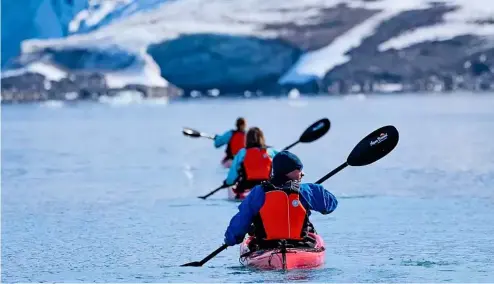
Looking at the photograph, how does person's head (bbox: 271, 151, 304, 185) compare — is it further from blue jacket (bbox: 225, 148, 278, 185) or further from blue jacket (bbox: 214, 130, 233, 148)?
blue jacket (bbox: 214, 130, 233, 148)

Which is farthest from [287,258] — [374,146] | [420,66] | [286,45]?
[286,45]

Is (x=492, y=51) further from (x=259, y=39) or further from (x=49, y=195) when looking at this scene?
(x=49, y=195)

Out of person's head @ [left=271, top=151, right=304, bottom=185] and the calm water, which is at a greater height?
person's head @ [left=271, top=151, right=304, bottom=185]

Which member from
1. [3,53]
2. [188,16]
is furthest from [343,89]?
[3,53]

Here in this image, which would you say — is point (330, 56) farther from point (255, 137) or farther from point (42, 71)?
point (255, 137)

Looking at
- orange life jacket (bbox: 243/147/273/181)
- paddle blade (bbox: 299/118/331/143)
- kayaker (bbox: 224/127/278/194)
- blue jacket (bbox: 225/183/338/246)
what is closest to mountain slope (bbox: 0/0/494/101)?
paddle blade (bbox: 299/118/331/143)

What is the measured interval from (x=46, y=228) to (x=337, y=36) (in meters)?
156

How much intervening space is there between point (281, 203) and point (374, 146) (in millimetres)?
1876

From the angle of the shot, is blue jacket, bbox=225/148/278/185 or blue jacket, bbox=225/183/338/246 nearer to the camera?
blue jacket, bbox=225/183/338/246

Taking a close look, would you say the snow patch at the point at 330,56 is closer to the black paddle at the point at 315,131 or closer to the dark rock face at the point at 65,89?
the dark rock face at the point at 65,89

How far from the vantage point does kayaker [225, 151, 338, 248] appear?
34.0 ft

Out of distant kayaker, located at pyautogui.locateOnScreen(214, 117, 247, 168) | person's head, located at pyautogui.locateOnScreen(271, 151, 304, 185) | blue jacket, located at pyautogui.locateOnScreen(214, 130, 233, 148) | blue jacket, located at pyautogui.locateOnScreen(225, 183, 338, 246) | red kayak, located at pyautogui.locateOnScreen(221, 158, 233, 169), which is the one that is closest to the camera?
person's head, located at pyautogui.locateOnScreen(271, 151, 304, 185)

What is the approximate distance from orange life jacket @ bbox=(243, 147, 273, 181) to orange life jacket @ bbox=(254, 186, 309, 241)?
4.69 metres

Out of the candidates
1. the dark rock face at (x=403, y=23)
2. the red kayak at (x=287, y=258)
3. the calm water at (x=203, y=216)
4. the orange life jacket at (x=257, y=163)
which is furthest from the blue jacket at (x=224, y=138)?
the dark rock face at (x=403, y=23)
